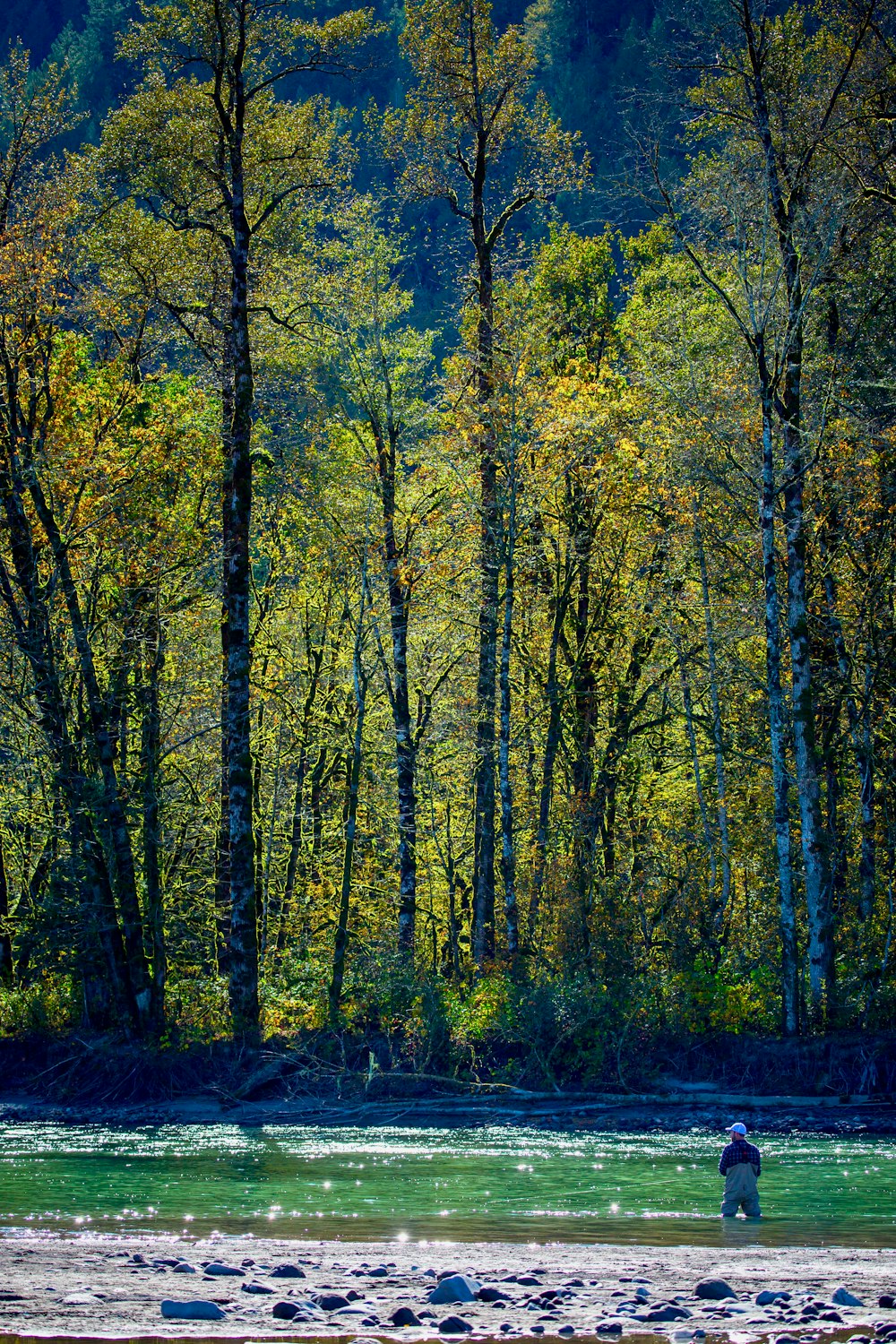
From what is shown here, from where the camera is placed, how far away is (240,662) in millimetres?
21688

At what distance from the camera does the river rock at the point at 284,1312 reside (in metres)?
7.79

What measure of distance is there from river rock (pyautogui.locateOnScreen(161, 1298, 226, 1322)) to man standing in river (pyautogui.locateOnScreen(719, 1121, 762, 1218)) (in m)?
5.17

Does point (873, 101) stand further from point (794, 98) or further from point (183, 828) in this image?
point (183, 828)

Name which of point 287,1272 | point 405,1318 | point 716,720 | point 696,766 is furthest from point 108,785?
point 405,1318

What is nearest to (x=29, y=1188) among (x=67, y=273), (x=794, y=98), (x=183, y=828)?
(x=183, y=828)

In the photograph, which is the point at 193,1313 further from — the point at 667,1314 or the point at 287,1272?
the point at 667,1314

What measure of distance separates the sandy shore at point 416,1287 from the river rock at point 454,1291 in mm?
100

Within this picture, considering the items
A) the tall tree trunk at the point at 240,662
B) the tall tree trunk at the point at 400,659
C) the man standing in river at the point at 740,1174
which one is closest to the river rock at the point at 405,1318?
the man standing in river at the point at 740,1174

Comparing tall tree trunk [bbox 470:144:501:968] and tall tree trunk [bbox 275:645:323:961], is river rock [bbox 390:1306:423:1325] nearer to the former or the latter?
tall tree trunk [bbox 470:144:501:968]

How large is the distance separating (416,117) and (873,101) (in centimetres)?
898

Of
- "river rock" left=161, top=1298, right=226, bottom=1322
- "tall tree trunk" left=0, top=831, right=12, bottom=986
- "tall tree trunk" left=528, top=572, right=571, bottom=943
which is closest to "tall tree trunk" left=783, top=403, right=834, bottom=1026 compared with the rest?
"tall tree trunk" left=528, top=572, right=571, bottom=943

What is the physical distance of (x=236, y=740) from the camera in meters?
21.4

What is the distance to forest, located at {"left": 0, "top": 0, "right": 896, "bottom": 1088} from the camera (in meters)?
21.4

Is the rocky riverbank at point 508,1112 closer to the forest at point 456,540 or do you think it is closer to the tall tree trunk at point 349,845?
the forest at point 456,540
